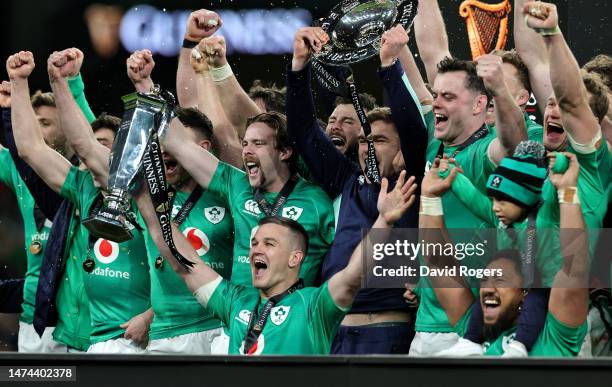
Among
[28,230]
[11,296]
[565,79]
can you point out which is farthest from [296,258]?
[11,296]

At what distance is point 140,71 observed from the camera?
541 cm

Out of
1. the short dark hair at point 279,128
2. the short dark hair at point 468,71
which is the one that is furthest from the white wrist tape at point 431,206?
the short dark hair at point 279,128

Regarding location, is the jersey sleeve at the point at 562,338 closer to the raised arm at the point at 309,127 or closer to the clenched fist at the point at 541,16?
the clenched fist at the point at 541,16

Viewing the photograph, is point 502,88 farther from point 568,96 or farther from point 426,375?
point 426,375

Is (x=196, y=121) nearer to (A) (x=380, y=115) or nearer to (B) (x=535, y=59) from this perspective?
(A) (x=380, y=115)

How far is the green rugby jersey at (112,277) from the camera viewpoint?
5.86 m

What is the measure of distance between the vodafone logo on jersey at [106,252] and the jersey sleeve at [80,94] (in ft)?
2.05

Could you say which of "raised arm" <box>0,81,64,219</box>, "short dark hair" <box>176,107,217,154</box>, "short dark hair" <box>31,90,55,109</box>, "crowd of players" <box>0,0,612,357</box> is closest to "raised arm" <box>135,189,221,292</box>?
"crowd of players" <box>0,0,612,357</box>

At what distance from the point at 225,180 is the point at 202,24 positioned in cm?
71

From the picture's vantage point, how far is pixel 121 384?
4520 mm

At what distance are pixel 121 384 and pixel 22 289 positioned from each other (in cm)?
226

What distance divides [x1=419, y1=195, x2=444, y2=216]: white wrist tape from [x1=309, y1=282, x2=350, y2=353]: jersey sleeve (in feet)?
1.59

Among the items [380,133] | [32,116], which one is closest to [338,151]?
[380,133]

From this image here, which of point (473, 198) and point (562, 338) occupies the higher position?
point (473, 198)
